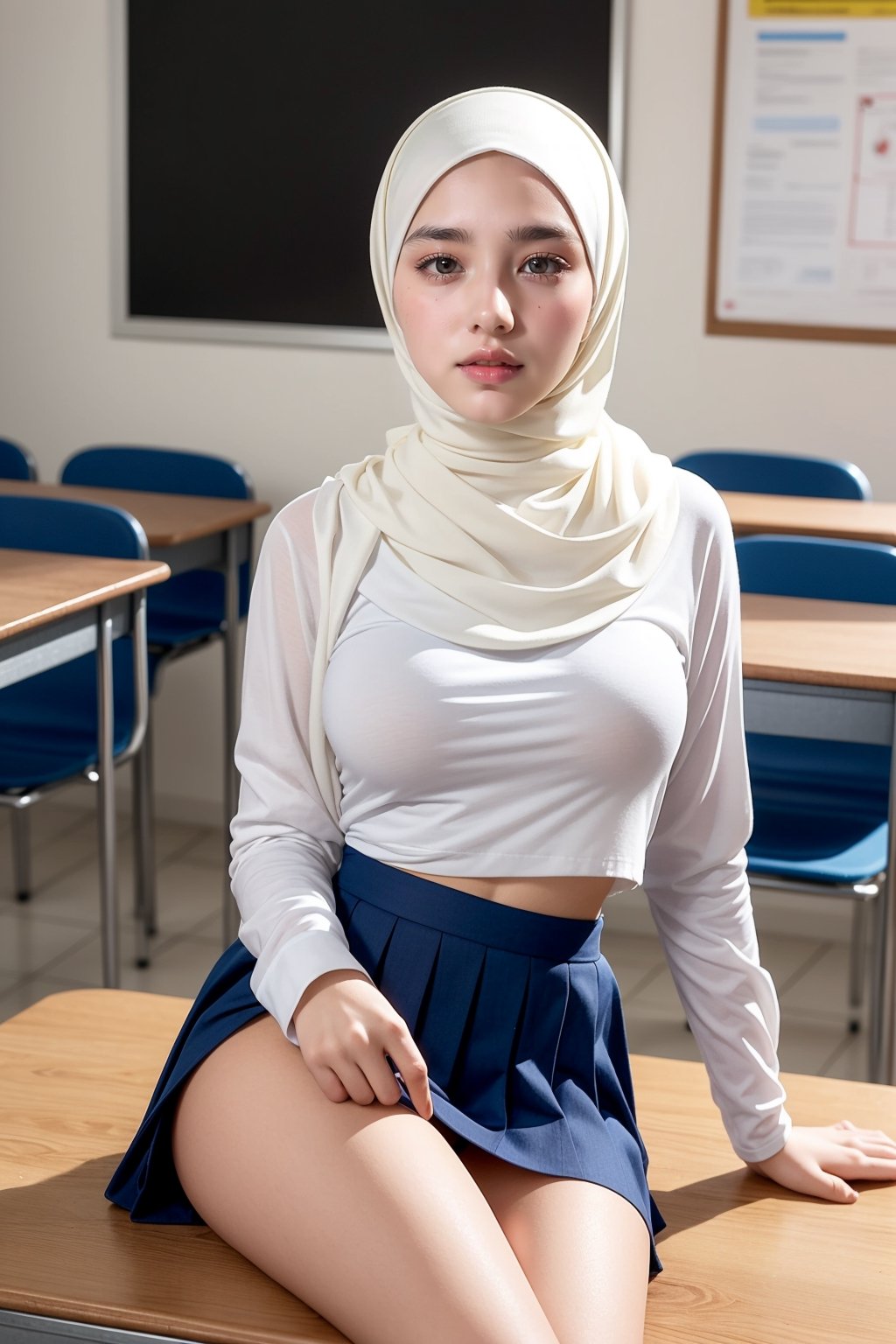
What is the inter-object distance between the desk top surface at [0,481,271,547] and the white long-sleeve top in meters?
2.08

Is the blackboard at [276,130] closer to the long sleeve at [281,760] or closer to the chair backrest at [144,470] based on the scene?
the chair backrest at [144,470]

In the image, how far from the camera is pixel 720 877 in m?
1.40

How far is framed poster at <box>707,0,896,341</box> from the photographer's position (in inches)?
144

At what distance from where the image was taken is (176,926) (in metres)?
3.65

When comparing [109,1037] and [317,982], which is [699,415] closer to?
[109,1037]

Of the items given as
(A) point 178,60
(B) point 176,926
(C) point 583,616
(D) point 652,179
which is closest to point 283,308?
(A) point 178,60

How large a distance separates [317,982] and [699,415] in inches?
115

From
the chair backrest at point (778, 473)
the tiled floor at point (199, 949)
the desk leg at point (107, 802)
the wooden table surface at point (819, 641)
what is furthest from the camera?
the chair backrest at point (778, 473)

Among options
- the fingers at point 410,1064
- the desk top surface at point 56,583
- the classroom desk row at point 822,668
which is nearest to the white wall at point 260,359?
the classroom desk row at point 822,668

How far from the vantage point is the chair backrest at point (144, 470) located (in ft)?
12.9

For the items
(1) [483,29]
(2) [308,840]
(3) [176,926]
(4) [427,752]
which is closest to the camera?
(4) [427,752]

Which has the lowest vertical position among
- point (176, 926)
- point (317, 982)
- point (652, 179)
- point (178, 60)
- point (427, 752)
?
point (176, 926)

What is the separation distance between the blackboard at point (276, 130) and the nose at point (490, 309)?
280 cm

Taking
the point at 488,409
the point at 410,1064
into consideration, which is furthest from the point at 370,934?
the point at 488,409
